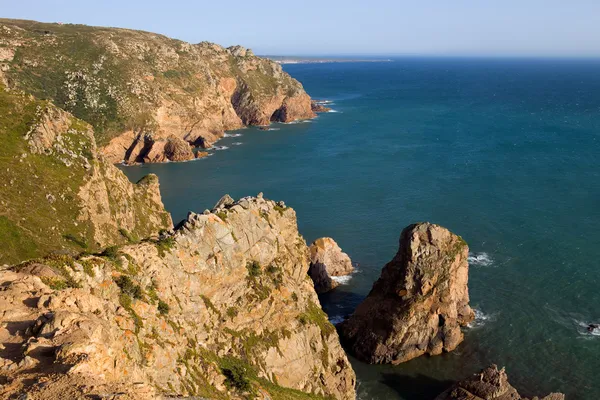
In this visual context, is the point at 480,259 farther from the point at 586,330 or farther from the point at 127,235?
the point at 127,235

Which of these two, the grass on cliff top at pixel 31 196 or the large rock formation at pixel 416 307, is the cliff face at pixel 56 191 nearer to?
the grass on cliff top at pixel 31 196

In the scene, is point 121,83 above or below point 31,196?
above

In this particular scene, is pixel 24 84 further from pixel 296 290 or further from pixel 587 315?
pixel 587 315

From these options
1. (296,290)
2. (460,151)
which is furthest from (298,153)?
(296,290)

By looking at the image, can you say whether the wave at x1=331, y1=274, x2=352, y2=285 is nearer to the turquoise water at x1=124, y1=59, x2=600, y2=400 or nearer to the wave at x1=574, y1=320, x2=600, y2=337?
the turquoise water at x1=124, y1=59, x2=600, y2=400

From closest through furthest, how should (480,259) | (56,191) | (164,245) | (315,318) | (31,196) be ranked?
1. (164,245)
2. (315,318)
3. (31,196)
4. (56,191)
5. (480,259)

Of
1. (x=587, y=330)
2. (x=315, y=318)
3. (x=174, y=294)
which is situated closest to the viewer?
(x=174, y=294)

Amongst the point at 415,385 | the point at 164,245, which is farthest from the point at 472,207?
the point at 164,245
